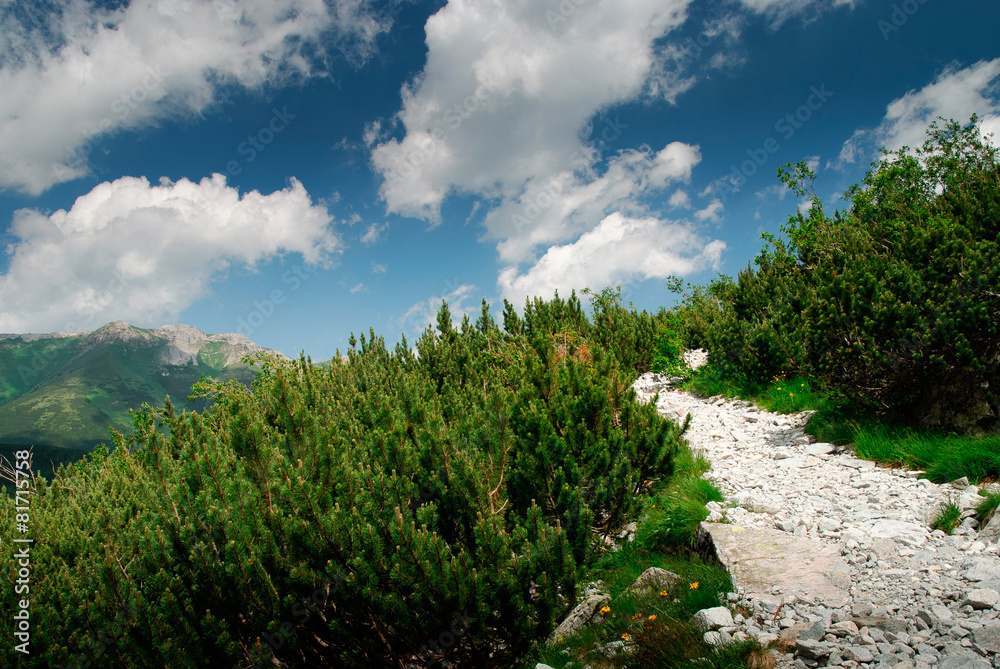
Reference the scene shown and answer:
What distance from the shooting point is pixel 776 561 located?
3.61 meters

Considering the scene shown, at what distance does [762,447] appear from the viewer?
6.70 m

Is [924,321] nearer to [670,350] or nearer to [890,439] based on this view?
[890,439]

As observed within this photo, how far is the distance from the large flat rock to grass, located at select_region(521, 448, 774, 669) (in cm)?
17

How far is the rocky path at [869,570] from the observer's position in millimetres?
2418

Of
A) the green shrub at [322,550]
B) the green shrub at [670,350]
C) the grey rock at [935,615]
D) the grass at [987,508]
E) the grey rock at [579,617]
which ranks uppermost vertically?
the green shrub at [670,350]

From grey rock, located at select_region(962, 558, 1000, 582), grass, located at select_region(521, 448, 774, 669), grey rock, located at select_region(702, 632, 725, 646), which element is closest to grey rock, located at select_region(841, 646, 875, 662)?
grass, located at select_region(521, 448, 774, 669)

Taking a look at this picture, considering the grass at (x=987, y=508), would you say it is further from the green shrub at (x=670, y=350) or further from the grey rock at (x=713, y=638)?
the green shrub at (x=670, y=350)

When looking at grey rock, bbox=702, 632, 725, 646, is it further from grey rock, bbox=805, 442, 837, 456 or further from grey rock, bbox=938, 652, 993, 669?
grey rock, bbox=805, 442, 837, 456

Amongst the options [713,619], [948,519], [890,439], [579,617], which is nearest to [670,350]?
[890,439]

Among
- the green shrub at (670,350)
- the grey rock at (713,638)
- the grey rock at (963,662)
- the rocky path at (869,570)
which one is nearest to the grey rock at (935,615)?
the rocky path at (869,570)

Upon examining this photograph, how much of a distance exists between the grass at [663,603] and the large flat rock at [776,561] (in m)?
0.17

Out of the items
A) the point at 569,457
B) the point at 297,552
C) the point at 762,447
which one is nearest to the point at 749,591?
the point at 569,457

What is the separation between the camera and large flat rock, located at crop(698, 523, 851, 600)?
10.5 ft

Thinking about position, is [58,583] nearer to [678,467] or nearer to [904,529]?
[678,467]
